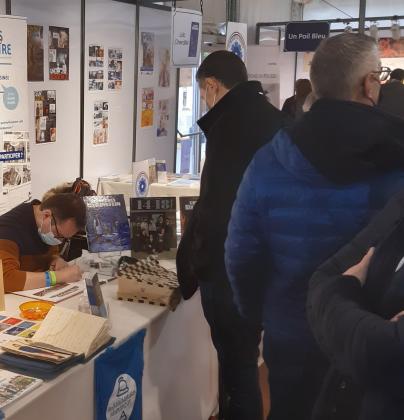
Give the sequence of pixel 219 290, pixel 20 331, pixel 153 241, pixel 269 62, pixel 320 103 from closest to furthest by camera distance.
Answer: pixel 320 103
pixel 20 331
pixel 219 290
pixel 153 241
pixel 269 62

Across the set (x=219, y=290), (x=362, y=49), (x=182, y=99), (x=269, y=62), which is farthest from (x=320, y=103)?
(x=182, y=99)

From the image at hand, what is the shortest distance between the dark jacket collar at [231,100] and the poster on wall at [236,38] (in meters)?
3.27

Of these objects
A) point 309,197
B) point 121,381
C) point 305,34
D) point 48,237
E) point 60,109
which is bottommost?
point 121,381

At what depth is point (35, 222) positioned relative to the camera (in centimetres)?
277

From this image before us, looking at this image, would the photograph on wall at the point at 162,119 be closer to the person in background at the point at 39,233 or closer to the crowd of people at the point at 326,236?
the person in background at the point at 39,233

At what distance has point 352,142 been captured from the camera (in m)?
1.50

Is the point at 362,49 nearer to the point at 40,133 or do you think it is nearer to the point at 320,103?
the point at 320,103

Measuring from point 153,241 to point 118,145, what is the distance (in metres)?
3.49

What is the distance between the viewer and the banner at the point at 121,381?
6.86 feet

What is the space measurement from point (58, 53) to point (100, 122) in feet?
3.11

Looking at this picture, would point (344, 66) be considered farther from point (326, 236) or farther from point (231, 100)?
point (231, 100)

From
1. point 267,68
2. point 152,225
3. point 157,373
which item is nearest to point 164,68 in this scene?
point 267,68

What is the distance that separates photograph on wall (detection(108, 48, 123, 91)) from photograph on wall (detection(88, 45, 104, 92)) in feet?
0.50

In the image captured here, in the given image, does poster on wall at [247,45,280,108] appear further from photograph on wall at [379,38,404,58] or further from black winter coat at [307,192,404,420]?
black winter coat at [307,192,404,420]
